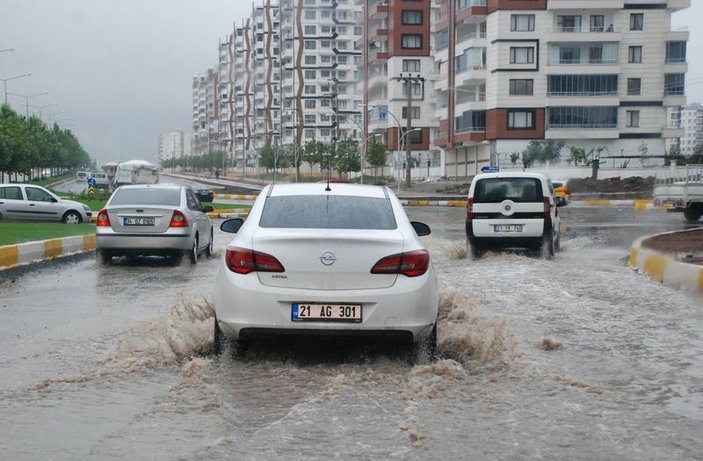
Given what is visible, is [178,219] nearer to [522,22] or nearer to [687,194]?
[687,194]

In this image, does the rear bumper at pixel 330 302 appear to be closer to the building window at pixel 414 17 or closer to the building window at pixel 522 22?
the building window at pixel 522 22

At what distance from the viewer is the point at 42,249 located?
58.7 feet

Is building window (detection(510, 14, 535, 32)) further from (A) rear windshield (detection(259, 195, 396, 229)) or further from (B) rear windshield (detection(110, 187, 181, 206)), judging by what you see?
(A) rear windshield (detection(259, 195, 396, 229))

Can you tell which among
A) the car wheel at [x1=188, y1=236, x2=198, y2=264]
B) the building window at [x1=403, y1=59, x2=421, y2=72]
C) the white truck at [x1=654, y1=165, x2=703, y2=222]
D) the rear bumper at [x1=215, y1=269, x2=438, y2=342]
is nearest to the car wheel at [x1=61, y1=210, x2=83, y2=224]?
the car wheel at [x1=188, y1=236, x2=198, y2=264]

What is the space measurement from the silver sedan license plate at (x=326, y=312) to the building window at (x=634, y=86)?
69.8m

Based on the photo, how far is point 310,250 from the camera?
679cm

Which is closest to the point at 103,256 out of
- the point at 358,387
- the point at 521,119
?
the point at 358,387

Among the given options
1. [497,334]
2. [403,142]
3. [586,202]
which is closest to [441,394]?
[497,334]

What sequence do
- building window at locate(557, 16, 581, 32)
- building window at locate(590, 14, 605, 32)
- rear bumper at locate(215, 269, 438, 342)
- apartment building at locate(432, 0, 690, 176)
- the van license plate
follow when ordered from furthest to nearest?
building window at locate(557, 16, 581, 32), building window at locate(590, 14, 605, 32), apartment building at locate(432, 0, 690, 176), the van license plate, rear bumper at locate(215, 269, 438, 342)

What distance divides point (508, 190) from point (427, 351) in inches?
422

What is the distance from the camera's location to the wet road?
198 inches

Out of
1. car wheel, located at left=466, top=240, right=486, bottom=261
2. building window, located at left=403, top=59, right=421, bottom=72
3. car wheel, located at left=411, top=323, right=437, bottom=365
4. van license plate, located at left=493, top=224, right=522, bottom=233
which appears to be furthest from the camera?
building window, located at left=403, top=59, right=421, bottom=72

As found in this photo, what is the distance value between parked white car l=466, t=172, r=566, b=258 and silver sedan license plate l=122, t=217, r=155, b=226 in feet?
19.8

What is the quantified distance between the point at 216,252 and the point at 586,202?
3406 cm
